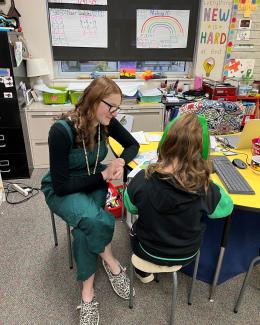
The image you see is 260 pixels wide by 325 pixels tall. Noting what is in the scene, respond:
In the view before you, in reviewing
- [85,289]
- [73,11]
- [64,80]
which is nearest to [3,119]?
[64,80]

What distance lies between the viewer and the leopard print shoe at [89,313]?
1.38m

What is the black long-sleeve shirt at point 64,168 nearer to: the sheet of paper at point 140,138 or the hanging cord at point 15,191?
the sheet of paper at point 140,138

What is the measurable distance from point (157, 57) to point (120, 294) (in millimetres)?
2715

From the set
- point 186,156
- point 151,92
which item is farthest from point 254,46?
point 186,156

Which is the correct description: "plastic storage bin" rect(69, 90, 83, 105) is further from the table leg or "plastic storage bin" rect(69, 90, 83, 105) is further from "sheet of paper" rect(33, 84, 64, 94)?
the table leg

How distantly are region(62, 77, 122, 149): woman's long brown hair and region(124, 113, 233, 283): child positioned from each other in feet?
1.45

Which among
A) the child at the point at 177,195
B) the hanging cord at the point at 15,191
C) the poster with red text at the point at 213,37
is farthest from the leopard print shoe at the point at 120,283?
the poster with red text at the point at 213,37

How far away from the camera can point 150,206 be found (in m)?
1.09

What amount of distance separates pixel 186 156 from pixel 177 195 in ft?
0.52

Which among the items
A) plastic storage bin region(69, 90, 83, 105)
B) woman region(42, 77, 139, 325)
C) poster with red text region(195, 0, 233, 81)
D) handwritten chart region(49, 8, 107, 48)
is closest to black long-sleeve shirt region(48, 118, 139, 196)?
woman region(42, 77, 139, 325)

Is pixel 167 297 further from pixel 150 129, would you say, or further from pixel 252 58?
pixel 252 58

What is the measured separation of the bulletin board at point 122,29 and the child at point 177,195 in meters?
2.40

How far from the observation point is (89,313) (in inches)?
55.0

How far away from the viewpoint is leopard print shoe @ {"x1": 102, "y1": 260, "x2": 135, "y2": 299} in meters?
1.55
